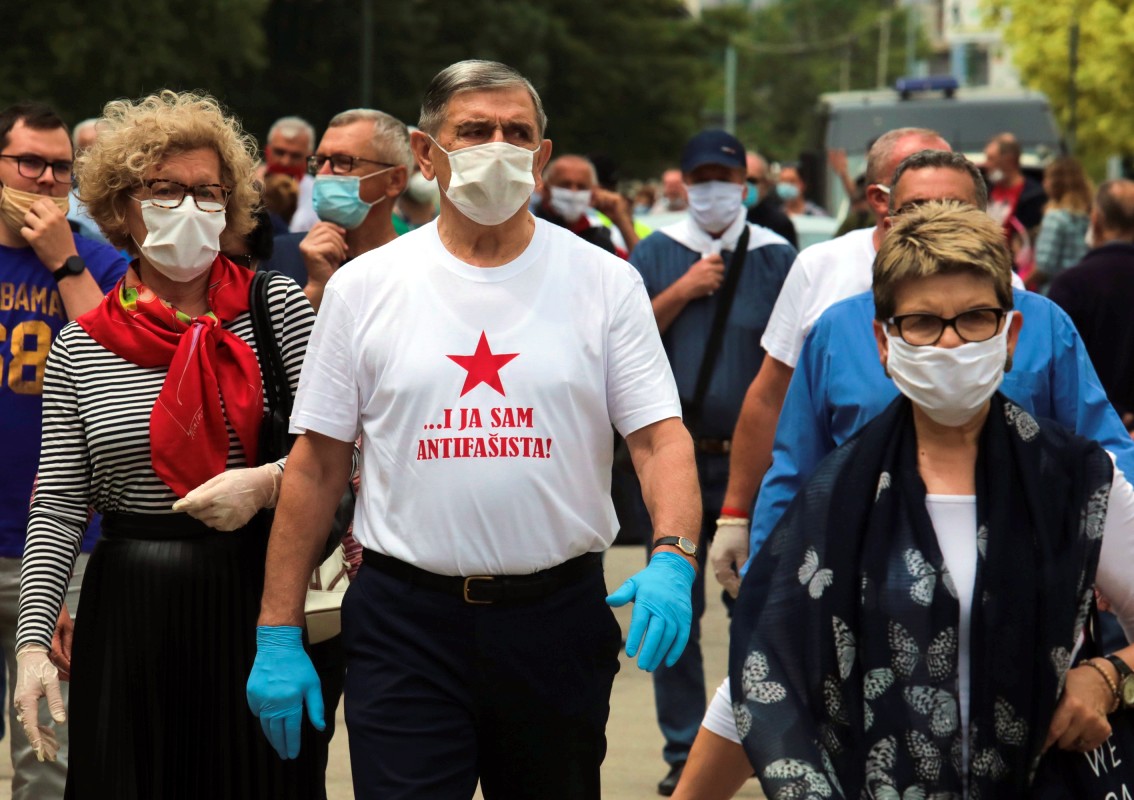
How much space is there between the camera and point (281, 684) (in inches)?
147

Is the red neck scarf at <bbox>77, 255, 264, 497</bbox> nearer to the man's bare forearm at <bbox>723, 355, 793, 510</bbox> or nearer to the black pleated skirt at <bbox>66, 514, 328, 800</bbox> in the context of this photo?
the black pleated skirt at <bbox>66, 514, 328, 800</bbox>

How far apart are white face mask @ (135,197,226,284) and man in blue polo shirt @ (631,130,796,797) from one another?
2816 mm

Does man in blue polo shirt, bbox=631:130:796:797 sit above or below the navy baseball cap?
below

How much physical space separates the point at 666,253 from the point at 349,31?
26394 mm

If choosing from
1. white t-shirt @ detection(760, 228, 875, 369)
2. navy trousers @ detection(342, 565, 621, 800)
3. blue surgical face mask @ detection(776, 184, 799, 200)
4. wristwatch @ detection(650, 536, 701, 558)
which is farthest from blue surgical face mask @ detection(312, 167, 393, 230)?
blue surgical face mask @ detection(776, 184, 799, 200)

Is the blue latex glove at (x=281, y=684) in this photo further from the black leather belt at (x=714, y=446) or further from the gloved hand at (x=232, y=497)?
the black leather belt at (x=714, y=446)

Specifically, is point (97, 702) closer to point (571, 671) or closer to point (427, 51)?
point (571, 671)

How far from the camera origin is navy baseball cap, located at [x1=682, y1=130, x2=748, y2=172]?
7.30 metres

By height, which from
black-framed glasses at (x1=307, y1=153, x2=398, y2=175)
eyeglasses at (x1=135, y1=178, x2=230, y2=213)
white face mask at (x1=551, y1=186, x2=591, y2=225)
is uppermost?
eyeglasses at (x1=135, y1=178, x2=230, y2=213)

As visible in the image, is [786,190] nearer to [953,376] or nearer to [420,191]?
[420,191]

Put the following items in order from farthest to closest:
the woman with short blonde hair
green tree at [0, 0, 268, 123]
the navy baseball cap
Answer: green tree at [0, 0, 268, 123] < the woman with short blonde hair < the navy baseball cap

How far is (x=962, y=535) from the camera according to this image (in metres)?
3.19

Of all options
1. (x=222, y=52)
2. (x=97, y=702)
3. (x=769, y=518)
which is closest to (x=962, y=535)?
(x=769, y=518)

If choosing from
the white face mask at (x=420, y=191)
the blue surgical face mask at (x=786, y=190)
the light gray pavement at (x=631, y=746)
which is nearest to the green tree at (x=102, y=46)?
the blue surgical face mask at (x=786, y=190)
